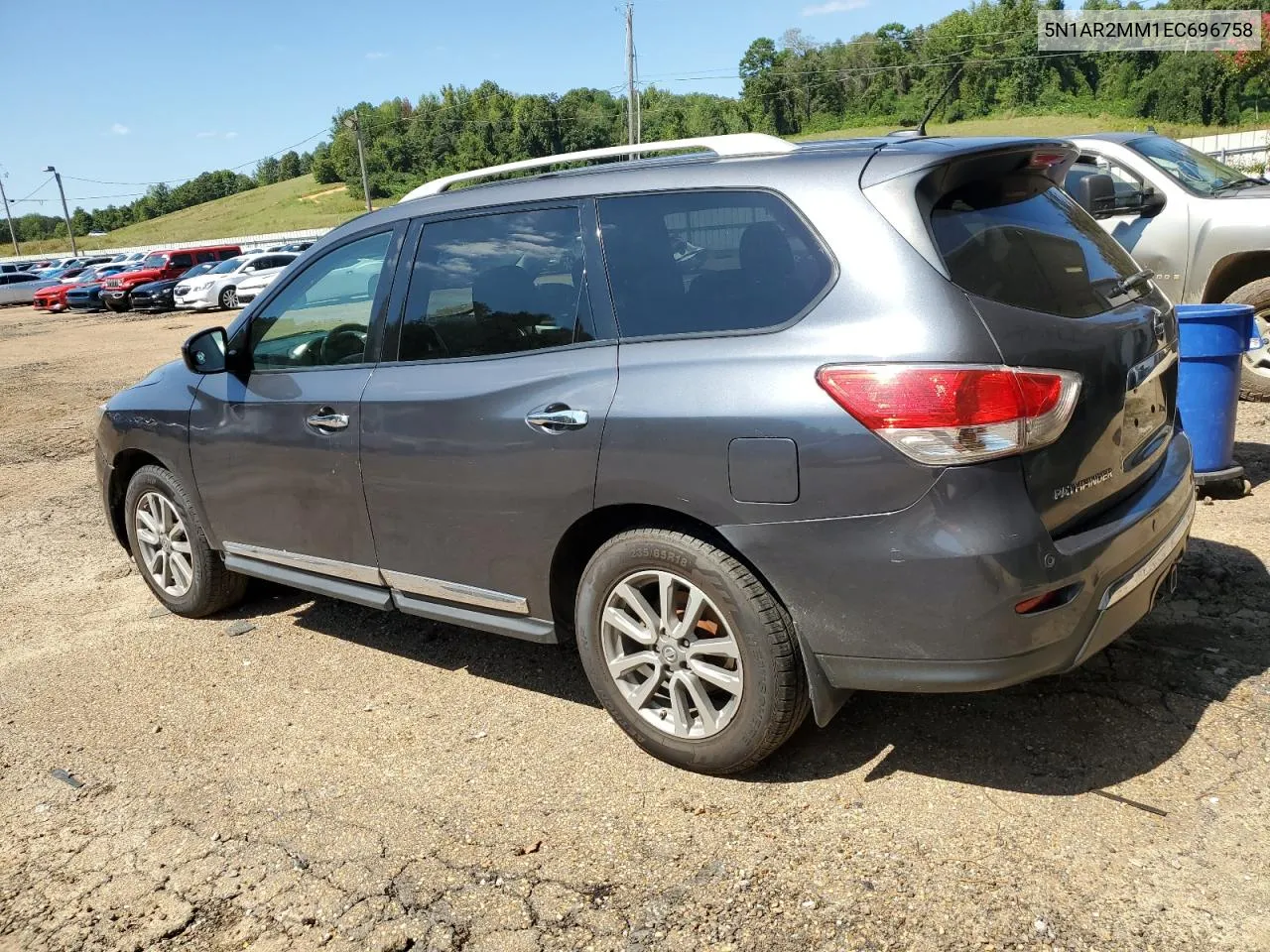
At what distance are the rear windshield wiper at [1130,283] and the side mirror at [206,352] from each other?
3658 millimetres

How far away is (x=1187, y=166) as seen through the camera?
785cm

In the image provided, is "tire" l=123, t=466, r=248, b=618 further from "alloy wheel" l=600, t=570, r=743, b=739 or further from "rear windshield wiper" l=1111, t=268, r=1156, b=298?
"rear windshield wiper" l=1111, t=268, r=1156, b=298

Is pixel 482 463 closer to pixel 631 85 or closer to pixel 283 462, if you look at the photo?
pixel 283 462

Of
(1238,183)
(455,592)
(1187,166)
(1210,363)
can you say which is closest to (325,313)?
(455,592)

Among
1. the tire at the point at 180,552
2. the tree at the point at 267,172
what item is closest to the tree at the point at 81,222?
the tree at the point at 267,172

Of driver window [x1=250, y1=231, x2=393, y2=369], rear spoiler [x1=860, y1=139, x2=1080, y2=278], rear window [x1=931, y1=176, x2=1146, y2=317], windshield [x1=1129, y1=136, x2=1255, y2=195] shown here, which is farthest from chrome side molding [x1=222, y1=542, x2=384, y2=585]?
windshield [x1=1129, y1=136, x2=1255, y2=195]

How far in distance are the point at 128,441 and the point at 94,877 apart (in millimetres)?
2659

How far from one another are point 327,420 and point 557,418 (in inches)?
47.7

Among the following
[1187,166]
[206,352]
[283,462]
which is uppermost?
[1187,166]

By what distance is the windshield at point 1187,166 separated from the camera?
7.59 metres

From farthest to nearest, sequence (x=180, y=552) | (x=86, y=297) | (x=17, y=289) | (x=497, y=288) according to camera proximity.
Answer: (x=17, y=289), (x=86, y=297), (x=180, y=552), (x=497, y=288)

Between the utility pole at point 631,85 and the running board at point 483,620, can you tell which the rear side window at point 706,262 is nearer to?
the running board at point 483,620

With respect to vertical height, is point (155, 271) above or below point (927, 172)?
below

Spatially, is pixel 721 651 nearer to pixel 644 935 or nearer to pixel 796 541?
pixel 796 541
